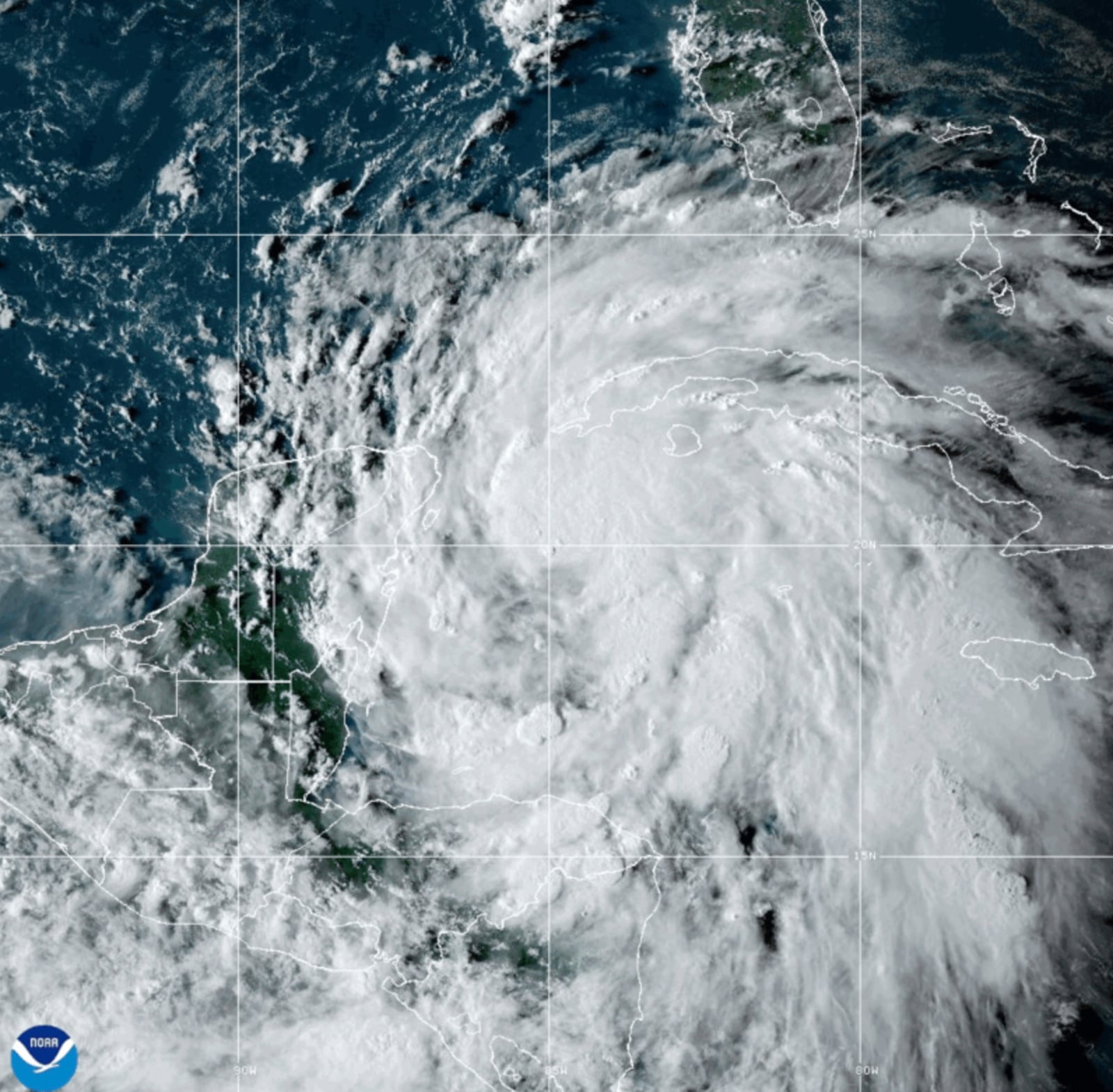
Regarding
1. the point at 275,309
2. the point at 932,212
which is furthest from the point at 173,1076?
the point at 932,212

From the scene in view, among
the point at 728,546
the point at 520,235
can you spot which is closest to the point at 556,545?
the point at 728,546

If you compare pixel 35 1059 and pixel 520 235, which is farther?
pixel 520 235

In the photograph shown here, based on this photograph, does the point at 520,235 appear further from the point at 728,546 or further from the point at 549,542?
the point at 728,546

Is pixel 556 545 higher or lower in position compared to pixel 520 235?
lower

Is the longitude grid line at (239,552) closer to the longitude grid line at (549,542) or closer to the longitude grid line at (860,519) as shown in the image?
the longitude grid line at (549,542)

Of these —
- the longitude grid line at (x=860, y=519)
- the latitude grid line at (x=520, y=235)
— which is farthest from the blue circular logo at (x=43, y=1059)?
the latitude grid line at (x=520, y=235)

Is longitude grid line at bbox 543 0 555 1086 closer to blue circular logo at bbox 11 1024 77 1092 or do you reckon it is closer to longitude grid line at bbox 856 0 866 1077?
longitude grid line at bbox 856 0 866 1077
